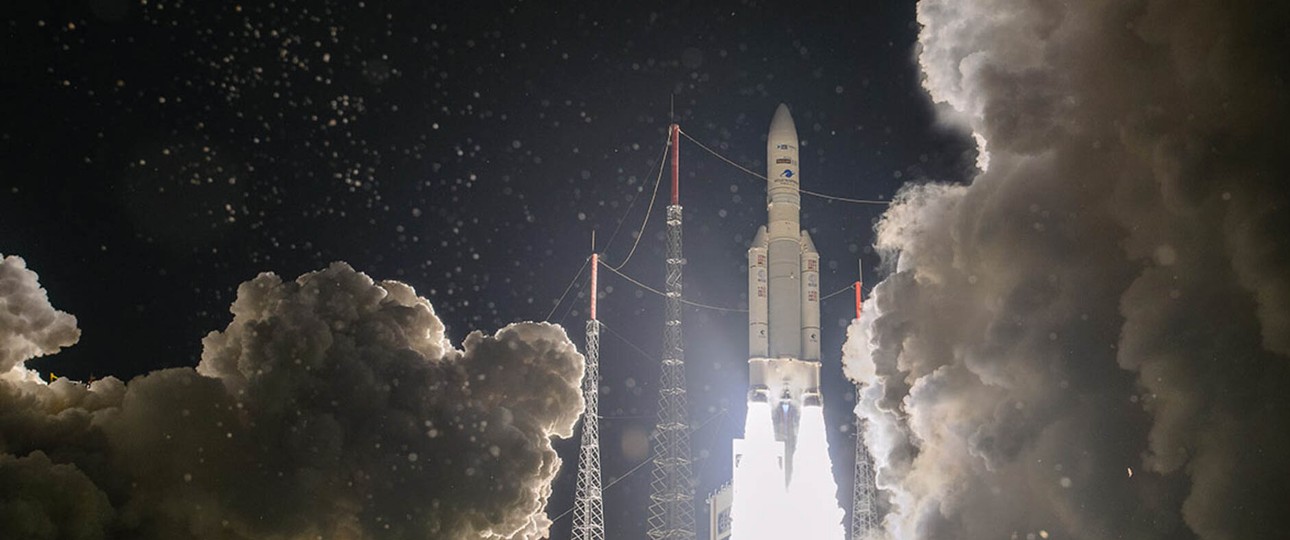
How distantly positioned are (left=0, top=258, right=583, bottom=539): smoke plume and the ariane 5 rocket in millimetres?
12644

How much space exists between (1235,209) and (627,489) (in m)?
38.1

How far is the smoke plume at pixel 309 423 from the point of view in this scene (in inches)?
702

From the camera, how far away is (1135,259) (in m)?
15.6

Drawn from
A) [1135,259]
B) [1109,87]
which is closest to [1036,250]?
[1135,259]

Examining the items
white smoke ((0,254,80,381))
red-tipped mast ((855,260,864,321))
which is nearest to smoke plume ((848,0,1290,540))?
white smoke ((0,254,80,381))

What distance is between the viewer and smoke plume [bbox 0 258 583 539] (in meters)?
17.8

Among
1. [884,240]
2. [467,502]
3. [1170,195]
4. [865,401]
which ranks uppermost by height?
[884,240]

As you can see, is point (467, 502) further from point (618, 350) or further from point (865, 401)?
point (618, 350)

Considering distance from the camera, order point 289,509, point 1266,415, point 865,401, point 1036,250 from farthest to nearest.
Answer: point 865,401 < point 289,509 < point 1036,250 < point 1266,415

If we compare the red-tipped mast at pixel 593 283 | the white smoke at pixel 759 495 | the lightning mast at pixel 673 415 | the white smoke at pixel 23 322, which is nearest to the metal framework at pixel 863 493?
the lightning mast at pixel 673 415

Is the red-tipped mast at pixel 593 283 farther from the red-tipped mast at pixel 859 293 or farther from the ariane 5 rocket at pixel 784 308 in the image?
the red-tipped mast at pixel 859 293

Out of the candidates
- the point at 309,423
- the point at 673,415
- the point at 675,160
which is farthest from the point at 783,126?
the point at 309,423

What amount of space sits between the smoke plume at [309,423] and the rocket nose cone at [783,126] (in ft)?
51.3

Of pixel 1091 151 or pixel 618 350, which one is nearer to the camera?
pixel 1091 151
